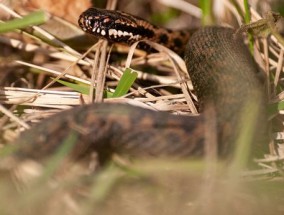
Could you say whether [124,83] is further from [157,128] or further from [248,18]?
[248,18]

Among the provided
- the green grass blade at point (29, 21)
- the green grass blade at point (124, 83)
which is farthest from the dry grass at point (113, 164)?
the green grass blade at point (29, 21)

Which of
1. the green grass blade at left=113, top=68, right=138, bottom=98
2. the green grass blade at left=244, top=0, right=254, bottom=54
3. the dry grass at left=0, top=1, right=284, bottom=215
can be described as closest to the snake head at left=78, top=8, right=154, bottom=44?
the dry grass at left=0, top=1, right=284, bottom=215

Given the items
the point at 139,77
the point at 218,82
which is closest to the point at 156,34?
the point at 139,77

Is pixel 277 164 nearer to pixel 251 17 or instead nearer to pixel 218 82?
pixel 218 82

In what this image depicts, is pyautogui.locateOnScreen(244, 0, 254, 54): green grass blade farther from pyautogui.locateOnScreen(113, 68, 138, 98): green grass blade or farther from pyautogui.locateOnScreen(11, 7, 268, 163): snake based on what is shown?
pyautogui.locateOnScreen(113, 68, 138, 98): green grass blade

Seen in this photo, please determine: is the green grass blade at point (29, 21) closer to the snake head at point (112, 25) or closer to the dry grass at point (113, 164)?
the dry grass at point (113, 164)
